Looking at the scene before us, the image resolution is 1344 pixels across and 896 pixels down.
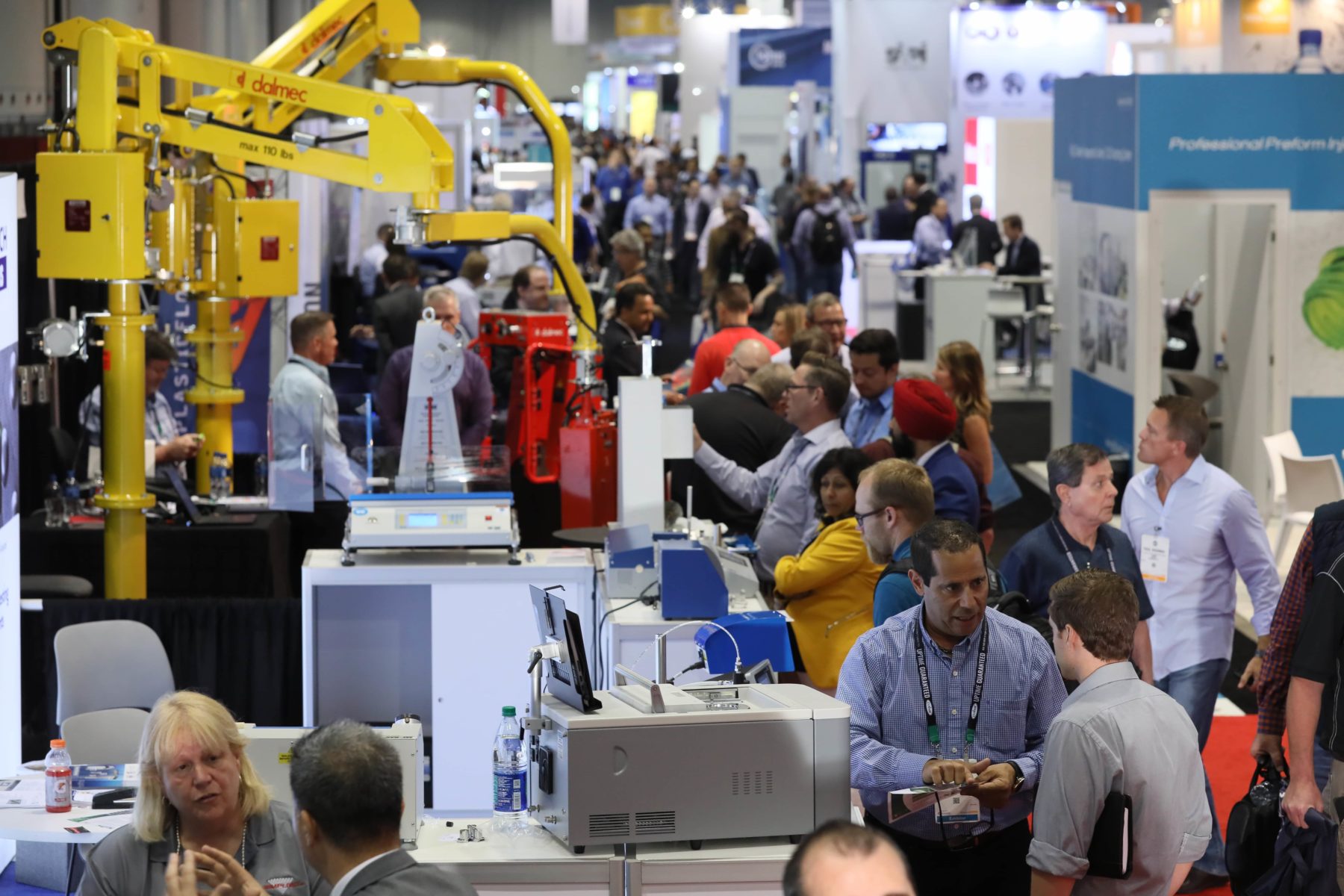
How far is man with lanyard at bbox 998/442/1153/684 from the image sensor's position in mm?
4684

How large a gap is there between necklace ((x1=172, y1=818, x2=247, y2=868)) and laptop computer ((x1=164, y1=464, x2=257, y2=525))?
368cm

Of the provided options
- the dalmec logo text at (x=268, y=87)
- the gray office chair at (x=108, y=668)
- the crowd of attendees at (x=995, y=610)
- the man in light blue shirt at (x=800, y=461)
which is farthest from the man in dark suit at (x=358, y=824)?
the dalmec logo text at (x=268, y=87)

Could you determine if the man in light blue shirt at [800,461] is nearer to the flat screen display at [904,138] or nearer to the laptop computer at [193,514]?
the laptop computer at [193,514]

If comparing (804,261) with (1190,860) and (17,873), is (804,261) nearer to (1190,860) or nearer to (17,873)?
(17,873)

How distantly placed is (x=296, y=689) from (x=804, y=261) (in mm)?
11924

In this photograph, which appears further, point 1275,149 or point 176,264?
point 1275,149

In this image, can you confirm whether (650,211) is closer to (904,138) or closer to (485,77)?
(904,138)

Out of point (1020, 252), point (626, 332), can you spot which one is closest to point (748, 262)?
point (1020, 252)

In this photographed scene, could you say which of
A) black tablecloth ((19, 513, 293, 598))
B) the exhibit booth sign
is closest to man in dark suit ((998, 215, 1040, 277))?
the exhibit booth sign

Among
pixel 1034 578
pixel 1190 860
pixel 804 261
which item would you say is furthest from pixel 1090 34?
pixel 1190 860

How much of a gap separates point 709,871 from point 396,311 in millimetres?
8063

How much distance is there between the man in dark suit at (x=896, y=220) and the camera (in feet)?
61.7

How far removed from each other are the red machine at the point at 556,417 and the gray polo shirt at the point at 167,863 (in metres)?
3.32

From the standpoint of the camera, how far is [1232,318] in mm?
10758
